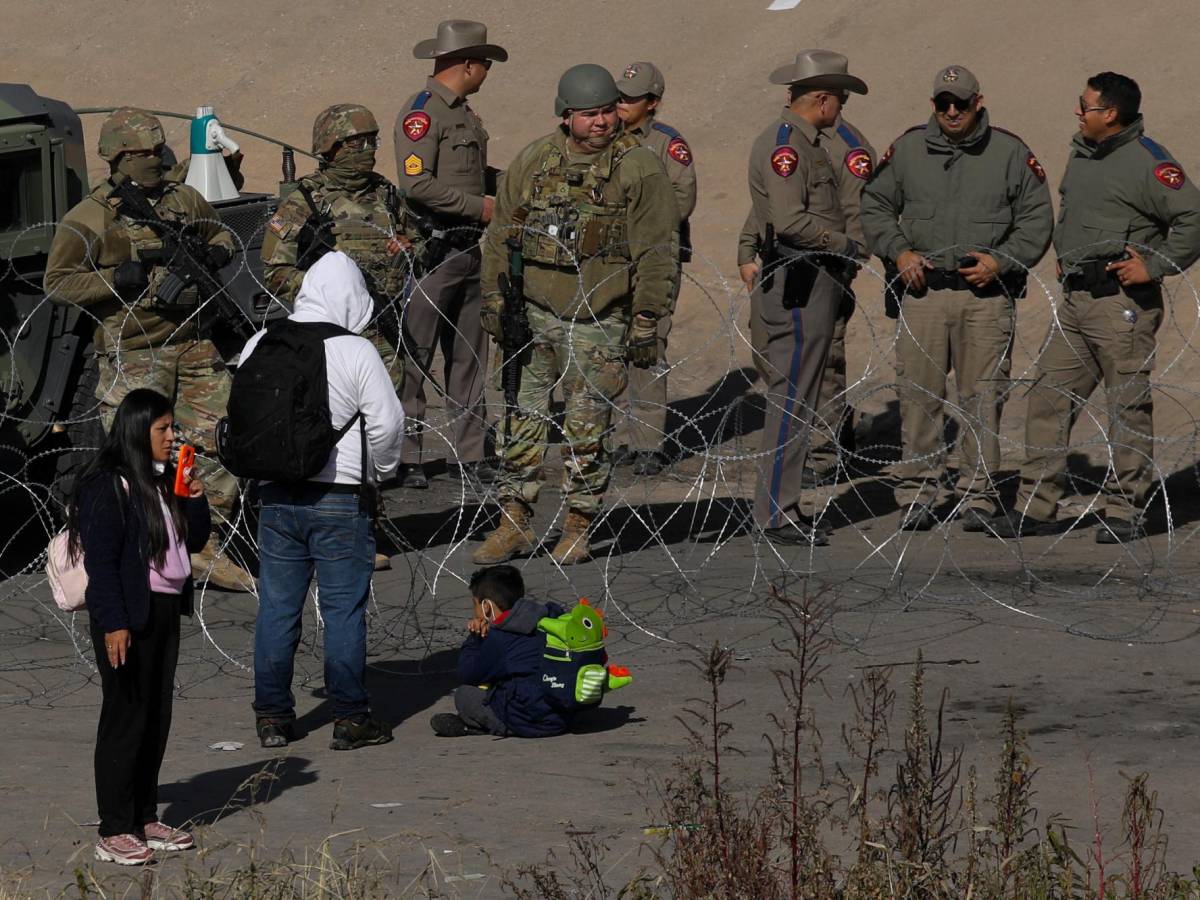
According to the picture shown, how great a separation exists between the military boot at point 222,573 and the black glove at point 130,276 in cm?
108

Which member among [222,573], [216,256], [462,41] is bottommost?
[222,573]

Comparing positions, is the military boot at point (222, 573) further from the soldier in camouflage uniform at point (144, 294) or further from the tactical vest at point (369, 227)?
the tactical vest at point (369, 227)

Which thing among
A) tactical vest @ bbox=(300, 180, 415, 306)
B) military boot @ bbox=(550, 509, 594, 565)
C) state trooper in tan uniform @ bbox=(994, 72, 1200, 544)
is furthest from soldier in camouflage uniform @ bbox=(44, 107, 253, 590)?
state trooper in tan uniform @ bbox=(994, 72, 1200, 544)

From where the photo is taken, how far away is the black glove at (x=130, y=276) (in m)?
8.26

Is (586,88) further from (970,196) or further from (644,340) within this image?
(970,196)

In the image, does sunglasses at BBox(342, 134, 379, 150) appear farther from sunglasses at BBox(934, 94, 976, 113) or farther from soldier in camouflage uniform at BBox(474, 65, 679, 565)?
sunglasses at BBox(934, 94, 976, 113)

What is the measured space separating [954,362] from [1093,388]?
626mm

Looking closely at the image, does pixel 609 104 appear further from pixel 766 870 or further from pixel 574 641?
pixel 766 870

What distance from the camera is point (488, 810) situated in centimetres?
567

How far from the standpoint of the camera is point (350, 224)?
901cm

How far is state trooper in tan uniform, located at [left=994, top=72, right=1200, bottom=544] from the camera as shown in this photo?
8953 mm

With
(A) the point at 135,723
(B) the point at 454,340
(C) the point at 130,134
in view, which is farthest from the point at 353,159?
(A) the point at 135,723

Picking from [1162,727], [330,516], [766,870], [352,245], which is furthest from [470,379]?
[766,870]

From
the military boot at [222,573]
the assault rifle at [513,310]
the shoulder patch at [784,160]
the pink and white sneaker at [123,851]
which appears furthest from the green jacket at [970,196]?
the pink and white sneaker at [123,851]
